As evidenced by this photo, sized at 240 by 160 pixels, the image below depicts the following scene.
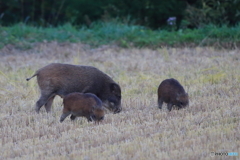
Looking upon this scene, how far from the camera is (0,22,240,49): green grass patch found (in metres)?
16.8

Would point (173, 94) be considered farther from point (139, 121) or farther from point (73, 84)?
point (73, 84)

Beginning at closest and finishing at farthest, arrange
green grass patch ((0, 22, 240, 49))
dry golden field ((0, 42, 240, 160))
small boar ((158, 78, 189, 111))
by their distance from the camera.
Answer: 1. dry golden field ((0, 42, 240, 160))
2. small boar ((158, 78, 189, 111))
3. green grass patch ((0, 22, 240, 49))

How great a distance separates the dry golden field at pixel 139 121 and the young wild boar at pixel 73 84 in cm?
30

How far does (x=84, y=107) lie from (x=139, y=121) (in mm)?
1008

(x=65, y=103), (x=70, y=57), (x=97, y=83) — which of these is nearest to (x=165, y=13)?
(x=70, y=57)

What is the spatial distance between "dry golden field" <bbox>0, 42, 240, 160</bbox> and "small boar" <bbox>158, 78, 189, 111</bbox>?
0.19 meters

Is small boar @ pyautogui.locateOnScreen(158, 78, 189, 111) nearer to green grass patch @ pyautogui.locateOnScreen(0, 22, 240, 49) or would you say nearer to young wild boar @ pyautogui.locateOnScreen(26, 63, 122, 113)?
young wild boar @ pyautogui.locateOnScreen(26, 63, 122, 113)

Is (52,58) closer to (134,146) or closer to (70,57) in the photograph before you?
(70,57)

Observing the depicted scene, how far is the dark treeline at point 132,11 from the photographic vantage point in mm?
20391

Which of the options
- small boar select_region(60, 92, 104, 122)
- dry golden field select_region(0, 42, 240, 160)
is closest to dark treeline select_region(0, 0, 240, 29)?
dry golden field select_region(0, 42, 240, 160)

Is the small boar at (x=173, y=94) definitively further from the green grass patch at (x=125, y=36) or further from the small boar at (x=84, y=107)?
the green grass patch at (x=125, y=36)

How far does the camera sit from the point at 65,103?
7.81 meters

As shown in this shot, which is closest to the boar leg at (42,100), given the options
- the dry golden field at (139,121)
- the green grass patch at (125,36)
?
the dry golden field at (139,121)

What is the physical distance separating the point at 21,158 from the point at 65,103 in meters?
2.11
